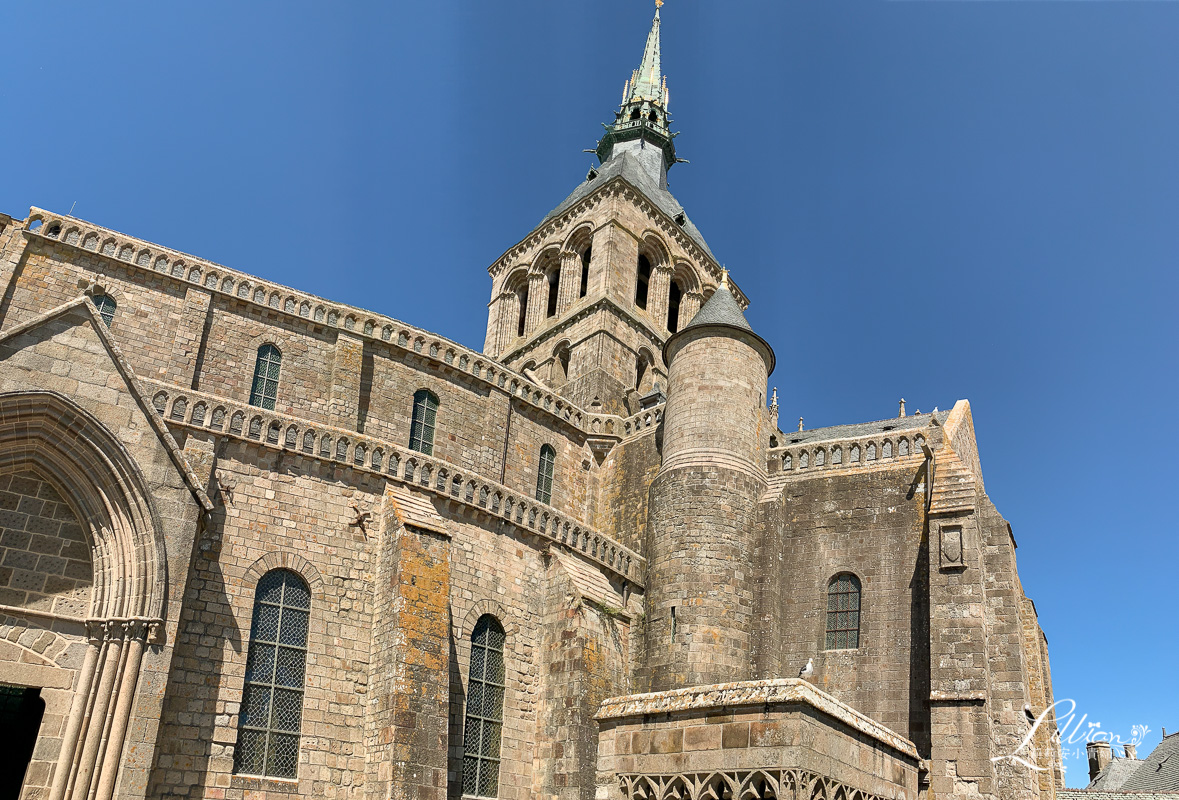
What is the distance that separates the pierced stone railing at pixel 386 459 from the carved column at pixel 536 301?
54.3 feet

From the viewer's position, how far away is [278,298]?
21484 mm

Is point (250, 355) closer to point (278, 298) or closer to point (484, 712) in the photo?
point (278, 298)

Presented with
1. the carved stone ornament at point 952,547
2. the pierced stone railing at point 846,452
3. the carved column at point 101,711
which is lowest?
the carved column at point 101,711

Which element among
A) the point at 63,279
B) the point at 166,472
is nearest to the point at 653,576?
the point at 166,472

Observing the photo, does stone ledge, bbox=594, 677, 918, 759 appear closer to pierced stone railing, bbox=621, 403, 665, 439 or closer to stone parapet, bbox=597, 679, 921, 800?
stone parapet, bbox=597, 679, 921, 800

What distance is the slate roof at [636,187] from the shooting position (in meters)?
37.4

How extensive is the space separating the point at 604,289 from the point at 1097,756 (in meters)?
26.5

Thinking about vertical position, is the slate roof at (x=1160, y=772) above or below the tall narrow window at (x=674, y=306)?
below

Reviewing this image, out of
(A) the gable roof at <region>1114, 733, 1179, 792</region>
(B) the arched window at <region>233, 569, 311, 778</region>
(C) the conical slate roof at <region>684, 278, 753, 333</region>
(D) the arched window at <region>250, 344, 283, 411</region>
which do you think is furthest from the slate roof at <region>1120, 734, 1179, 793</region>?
(D) the arched window at <region>250, 344, 283, 411</region>

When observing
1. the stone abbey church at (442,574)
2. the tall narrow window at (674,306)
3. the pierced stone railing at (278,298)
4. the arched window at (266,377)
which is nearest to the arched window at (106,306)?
the stone abbey church at (442,574)

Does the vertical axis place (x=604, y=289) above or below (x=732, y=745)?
above

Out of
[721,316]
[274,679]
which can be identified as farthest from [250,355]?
[721,316]

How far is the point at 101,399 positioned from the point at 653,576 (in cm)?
1199

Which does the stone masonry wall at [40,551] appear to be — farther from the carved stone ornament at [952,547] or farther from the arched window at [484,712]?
the carved stone ornament at [952,547]
